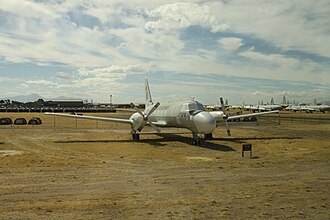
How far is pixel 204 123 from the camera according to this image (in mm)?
25969

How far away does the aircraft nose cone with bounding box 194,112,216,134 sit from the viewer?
84.8ft

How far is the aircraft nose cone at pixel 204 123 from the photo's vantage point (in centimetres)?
2586

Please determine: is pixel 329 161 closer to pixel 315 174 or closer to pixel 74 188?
pixel 315 174

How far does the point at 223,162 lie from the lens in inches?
749

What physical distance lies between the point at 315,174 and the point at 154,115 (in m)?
22.4

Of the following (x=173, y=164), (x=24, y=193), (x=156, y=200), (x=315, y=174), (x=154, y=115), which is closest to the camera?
(x=156, y=200)

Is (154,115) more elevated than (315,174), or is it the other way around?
(154,115)

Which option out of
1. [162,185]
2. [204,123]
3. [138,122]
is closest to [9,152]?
[138,122]

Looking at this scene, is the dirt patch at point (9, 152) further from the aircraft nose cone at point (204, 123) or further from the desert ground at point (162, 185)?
the aircraft nose cone at point (204, 123)

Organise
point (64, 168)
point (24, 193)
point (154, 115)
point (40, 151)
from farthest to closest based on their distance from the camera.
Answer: point (154, 115)
point (40, 151)
point (64, 168)
point (24, 193)

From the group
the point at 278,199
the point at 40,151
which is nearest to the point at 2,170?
the point at 40,151

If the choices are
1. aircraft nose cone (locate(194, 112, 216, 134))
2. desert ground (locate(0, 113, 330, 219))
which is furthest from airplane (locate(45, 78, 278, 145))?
desert ground (locate(0, 113, 330, 219))

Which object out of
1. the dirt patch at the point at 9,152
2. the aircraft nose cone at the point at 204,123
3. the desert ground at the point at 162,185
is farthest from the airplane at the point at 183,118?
the dirt patch at the point at 9,152

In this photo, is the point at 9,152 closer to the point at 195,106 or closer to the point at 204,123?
the point at 204,123
